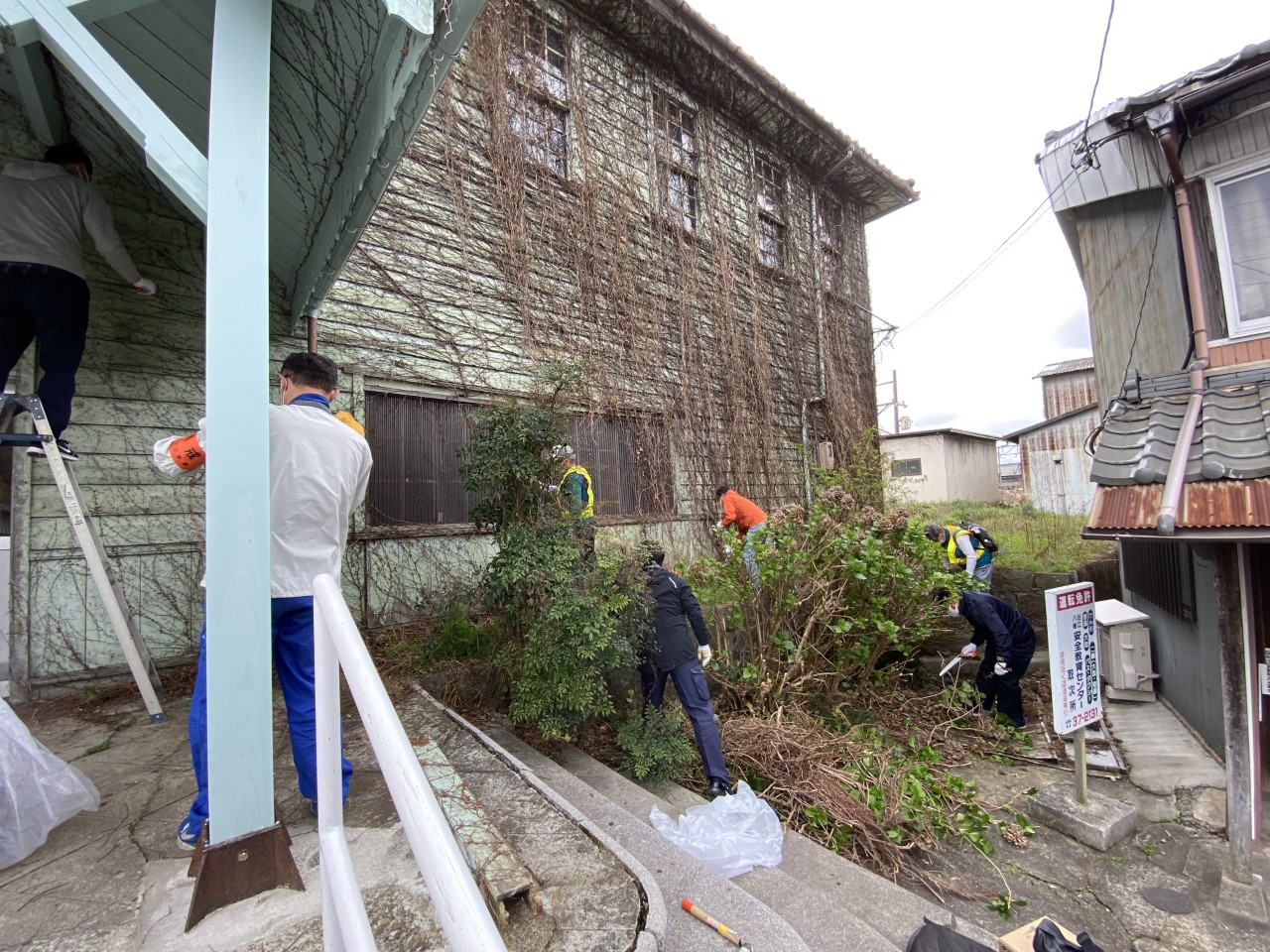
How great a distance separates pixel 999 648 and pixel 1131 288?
13.5 feet

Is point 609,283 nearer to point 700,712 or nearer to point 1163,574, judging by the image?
point 700,712

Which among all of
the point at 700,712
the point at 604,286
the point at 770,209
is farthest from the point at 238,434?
the point at 770,209

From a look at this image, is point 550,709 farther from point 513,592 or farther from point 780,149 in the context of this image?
point 780,149

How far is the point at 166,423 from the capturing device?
4309mm

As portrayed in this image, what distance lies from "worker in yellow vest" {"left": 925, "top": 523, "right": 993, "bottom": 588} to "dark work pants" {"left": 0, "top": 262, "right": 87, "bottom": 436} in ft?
25.6

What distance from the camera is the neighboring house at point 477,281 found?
3.28m

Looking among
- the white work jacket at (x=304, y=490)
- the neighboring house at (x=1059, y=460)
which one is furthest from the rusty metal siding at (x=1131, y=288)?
the neighboring house at (x=1059, y=460)

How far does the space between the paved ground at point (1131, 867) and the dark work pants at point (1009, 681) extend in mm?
866

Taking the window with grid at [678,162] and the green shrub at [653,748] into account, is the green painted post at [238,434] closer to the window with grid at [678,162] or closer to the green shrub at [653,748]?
the green shrub at [653,748]

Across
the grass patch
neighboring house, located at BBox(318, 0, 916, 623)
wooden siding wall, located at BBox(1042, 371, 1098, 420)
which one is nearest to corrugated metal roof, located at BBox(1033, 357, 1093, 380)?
wooden siding wall, located at BBox(1042, 371, 1098, 420)

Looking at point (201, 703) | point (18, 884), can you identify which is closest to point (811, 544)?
point (201, 703)

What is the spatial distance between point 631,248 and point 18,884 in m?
7.66

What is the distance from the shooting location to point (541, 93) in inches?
Answer: 276

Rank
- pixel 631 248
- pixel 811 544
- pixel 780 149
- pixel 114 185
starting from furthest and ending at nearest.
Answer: pixel 780 149
pixel 631 248
pixel 811 544
pixel 114 185
